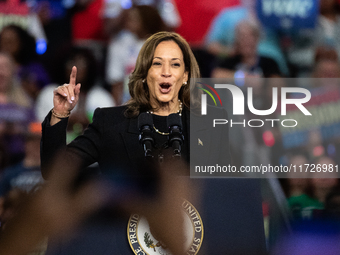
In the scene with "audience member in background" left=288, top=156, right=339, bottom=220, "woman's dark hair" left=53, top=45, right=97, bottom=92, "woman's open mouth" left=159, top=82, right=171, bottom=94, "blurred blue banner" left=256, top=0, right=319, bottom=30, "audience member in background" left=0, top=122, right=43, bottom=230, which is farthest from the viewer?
"blurred blue banner" left=256, top=0, right=319, bottom=30

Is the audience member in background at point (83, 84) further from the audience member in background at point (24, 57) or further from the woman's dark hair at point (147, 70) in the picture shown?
the woman's dark hair at point (147, 70)

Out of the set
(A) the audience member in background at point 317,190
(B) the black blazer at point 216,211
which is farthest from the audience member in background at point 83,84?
(B) the black blazer at point 216,211

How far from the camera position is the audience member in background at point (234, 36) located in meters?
3.45

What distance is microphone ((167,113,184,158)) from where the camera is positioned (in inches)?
47.5

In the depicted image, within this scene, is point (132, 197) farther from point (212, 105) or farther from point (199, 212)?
point (212, 105)

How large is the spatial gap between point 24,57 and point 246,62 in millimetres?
1688

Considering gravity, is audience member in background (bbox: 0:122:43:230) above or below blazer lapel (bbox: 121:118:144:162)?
above

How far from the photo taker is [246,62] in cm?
337

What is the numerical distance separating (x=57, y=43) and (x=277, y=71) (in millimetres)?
1699

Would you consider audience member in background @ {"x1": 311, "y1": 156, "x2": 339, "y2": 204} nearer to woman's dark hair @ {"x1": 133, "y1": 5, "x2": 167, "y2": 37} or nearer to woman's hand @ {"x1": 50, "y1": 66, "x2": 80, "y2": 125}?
woman's hand @ {"x1": 50, "y1": 66, "x2": 80, "y2": 125}

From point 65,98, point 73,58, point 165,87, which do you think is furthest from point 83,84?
point 65,98

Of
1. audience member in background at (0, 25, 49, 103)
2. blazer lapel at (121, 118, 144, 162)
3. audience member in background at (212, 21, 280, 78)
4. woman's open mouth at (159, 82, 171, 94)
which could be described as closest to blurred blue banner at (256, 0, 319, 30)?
audience member in background at (212, 21, 280, 78)

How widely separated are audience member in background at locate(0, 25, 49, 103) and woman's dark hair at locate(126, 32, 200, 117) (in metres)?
1.99

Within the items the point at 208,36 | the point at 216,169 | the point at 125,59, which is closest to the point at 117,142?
the point at 216,169
